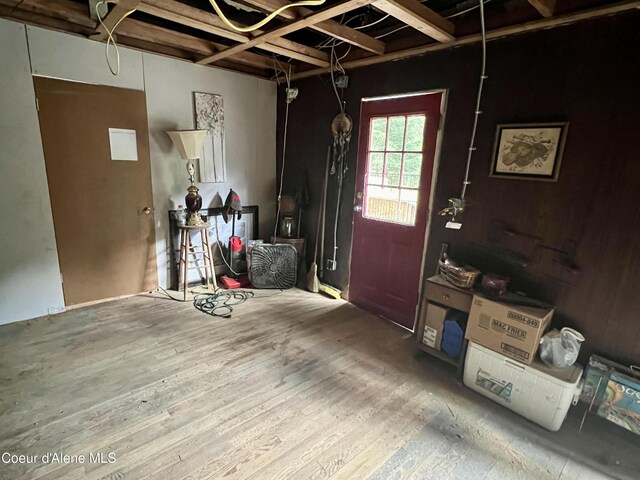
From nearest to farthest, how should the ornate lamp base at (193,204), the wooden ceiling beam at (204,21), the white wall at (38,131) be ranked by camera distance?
the wooden ceiling beam at (204,21) → the white wall at (38,131) → the ornate lamp base at (193,204)

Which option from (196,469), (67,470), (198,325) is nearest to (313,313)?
(198,325)

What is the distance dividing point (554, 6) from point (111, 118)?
337 centimetres

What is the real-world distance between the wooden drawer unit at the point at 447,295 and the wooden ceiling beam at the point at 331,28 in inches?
74.9

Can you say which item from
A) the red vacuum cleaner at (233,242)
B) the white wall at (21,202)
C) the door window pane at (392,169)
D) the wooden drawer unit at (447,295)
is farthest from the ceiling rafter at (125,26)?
the wooden drawer unit at (447,295)

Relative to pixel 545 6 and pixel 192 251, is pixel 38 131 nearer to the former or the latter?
pixel 192 251

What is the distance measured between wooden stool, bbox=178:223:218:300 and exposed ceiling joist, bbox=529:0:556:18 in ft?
9.87

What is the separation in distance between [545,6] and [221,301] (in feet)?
10.9

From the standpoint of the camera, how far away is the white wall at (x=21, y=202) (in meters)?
2.47

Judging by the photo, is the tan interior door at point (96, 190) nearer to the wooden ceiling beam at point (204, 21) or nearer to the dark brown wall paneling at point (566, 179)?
the wooden ceiling beam at point (204, 21)

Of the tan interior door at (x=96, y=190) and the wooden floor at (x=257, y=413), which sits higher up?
the tan interior door at (x=96, y=190)

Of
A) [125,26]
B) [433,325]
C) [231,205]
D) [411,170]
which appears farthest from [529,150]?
[125,26]

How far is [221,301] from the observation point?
335 cm

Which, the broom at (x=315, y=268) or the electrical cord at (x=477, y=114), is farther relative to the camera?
the broom at (x=315, y=268)

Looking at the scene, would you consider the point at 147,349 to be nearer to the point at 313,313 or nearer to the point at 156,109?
the point at 313,313
